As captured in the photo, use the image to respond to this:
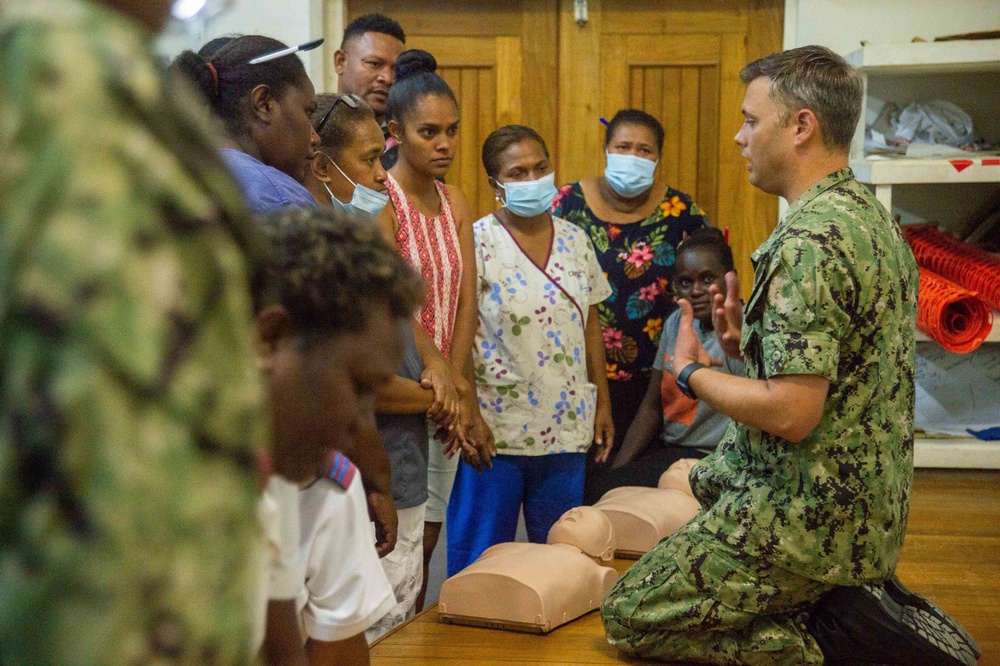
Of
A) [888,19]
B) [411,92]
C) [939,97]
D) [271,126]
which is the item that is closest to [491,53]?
[888,19]

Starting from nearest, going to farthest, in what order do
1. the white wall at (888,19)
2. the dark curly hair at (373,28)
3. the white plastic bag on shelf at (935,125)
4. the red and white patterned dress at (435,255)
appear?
the red and white patterned dress at (435,255), the dark curly hair at (373,28), the white plastic bag on shelf at (935,125), the white wall at (888,19)

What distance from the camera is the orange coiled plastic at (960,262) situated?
3.81 meters

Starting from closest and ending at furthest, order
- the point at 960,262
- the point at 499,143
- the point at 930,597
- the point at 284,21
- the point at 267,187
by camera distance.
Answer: the point at 267,187, the point at 930,597, the point at 499,143, the point at 960,262, the point at 284,21

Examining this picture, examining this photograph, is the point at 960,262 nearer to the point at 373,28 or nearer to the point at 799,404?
the point at 373,28

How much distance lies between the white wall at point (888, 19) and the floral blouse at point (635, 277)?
1.62 metres

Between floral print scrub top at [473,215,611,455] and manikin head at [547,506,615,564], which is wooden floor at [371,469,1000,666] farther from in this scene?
floral print scrub top at [473,215,611,455]

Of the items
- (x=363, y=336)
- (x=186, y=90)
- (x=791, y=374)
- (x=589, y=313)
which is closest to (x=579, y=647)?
(x=791, y=374)

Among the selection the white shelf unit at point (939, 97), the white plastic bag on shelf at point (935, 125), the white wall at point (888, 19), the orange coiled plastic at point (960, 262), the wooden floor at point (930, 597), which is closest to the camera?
the wooden floor at point (930, 597)

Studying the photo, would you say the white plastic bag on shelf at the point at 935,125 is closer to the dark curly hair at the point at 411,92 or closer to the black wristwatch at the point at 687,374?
the dark curly hair at the point at 411,92

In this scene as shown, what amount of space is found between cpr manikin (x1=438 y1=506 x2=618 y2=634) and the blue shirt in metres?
0.96

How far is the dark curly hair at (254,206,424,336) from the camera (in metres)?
0.80

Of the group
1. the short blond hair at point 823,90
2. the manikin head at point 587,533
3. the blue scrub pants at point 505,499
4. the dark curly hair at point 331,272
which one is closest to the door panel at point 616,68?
the blue scrub pants at point 505,499

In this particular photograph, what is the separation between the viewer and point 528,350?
2.98m

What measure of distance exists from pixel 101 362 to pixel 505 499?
268 centimetres
